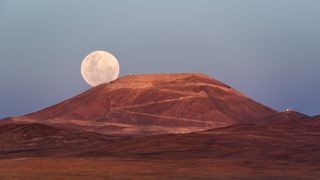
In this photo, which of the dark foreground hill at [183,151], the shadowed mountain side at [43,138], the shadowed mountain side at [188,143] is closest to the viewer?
the dark foreground hill at [183,151]

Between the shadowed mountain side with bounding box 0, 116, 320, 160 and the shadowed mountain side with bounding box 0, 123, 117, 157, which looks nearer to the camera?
the shadowed mountain side with bounding box 0, 116, 320, 160

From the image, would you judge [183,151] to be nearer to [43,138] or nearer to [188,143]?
[188,143]

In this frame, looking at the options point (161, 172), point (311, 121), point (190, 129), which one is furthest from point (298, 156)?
point (190, 129)

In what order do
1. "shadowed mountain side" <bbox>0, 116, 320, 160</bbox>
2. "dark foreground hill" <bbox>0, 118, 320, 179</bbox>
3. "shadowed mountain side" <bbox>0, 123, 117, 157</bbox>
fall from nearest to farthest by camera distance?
"dark foreground hill" <bbox>0, 118, 320, 179</bbox>
"shadowed mountain side" <bbox>0, 116, 320, 160</bbox>
"shadowed mountain side" <bbox>0, 123, 117, 157</bbox>

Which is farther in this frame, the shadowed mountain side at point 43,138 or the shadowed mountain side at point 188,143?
the shadowed mountain side at point 43,138

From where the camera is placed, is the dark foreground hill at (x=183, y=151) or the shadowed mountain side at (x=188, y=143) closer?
the dark foreground hill at (x=183, y=151)

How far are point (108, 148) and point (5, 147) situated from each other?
2919 centimetres

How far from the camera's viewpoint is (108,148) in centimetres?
12788

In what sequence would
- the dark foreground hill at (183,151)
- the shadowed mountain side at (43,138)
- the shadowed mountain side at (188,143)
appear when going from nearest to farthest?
the dark foreground hill at (183,151) < the shadowed mountain side at (188,143) < the shadowed mountain side at (43,138)

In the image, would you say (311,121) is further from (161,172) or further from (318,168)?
(161,172)

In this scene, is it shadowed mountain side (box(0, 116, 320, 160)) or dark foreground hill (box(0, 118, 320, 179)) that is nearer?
dark foreground hill (box(0, 118, 320, 179))

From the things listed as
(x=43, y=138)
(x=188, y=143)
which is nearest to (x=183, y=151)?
(x=188, y=143)

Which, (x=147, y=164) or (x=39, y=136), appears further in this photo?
(x=39, y=136)

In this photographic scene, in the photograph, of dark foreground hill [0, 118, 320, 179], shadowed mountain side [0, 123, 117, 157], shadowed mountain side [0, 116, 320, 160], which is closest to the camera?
dark foreground hill [0, 118, 320, 179]
